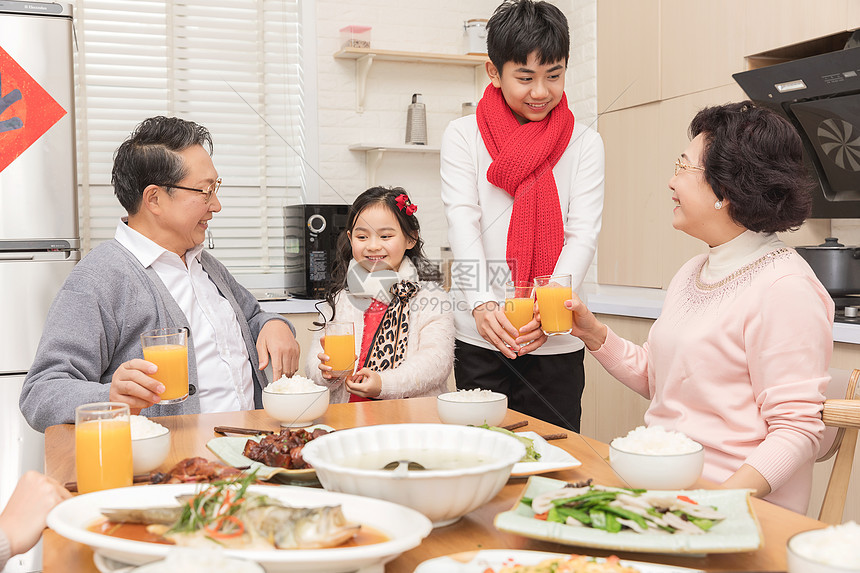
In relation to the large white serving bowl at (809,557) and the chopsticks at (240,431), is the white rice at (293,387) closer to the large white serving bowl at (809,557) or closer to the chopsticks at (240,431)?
the chopsticks at (240,431)

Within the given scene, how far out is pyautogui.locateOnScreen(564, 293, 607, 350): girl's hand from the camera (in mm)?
1742

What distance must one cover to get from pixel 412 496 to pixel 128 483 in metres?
0.48

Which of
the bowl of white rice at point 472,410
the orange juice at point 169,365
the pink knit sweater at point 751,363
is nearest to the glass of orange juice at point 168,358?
the orange juice at point 169,365

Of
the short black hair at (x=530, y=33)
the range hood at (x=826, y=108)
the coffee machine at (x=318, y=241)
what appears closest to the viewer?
the short black hair at (x=530, y=33)

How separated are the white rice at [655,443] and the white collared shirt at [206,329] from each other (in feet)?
3.62

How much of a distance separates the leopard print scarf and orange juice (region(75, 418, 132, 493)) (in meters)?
1.20

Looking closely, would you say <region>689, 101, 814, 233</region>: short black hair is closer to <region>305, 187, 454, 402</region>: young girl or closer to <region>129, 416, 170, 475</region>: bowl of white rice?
<region>305, 187, 454, 402</region>: young girl

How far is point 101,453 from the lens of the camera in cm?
107

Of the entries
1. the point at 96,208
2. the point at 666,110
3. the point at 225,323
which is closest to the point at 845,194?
the point at 666,110

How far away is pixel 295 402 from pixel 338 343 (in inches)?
15.7

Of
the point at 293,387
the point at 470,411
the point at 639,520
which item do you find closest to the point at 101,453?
the point at 293,387

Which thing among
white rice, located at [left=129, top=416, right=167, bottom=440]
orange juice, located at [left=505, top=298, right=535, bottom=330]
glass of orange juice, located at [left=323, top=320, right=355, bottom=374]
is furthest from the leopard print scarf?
white rice, located at [left=129, top=416, right=167, bottom=440]

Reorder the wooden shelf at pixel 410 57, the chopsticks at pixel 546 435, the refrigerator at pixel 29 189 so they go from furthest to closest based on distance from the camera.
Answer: the wooden shelf at pixel 410 57 < the refrigerator at pixel 29 189 < the chopsticks at pixel 546 435

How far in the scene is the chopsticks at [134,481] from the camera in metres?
1.12
